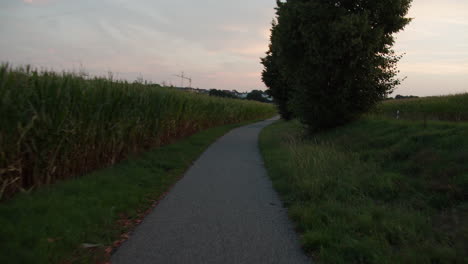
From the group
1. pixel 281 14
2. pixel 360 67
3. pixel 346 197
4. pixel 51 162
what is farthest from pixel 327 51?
pixel 51 162

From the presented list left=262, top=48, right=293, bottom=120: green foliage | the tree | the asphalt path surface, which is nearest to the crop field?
the asphalt path surface

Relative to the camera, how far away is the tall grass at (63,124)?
631 cm

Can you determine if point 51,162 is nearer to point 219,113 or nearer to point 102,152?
point 102,152

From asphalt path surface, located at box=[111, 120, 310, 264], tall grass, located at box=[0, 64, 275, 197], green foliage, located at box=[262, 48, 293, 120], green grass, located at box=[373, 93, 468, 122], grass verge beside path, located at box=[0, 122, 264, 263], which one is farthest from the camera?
green foliage, located at box=[262, 48, 293, 120]

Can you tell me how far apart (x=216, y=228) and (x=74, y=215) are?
6.87 feet

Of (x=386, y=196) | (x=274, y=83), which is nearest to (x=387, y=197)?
(x=386, y=196)

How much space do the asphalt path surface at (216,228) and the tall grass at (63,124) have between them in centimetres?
248

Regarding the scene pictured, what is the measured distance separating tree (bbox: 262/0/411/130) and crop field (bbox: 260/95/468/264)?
4.05 meters

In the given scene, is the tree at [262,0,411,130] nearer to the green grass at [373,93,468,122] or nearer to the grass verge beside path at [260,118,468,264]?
the green grass at [373,93,468,122]

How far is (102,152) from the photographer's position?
996 cm

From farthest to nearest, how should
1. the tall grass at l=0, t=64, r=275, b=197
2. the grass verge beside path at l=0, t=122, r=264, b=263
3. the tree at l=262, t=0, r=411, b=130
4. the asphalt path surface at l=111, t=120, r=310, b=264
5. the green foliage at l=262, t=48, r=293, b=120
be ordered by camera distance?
the green foliage at l=262, t=48, r=293, b=120 → the tree at l=262, t=0, r=411, b=130 → the tall grass at l=0, t=64, r=275, b=197 → the asphalt path surface at l=111, t=120, r=310, b=264 → the grass verge beside path at l=0, t=122, r=264, b=263

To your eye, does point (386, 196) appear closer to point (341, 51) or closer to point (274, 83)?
point (341, 51)

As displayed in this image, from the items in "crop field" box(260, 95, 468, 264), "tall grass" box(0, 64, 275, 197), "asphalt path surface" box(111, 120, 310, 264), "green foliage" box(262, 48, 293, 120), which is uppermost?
"green foliage" box(262, 48, 293, 120)

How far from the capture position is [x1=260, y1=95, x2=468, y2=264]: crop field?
14.6 feet
